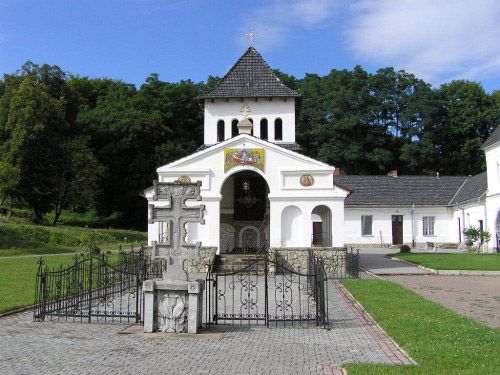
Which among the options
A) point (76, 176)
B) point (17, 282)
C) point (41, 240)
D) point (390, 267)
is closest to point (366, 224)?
point (390, 267)

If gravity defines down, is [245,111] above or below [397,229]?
above

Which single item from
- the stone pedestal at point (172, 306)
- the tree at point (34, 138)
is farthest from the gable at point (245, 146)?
the tree at point (34, 138)

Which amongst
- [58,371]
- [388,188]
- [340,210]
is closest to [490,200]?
[388,188]

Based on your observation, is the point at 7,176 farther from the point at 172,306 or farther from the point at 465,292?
the point at 465,292

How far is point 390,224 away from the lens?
152ft

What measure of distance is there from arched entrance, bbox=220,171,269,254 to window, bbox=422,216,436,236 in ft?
68.9

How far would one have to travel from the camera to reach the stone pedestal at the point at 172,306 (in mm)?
11016

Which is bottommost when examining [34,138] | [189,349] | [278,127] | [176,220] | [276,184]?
[189,349]

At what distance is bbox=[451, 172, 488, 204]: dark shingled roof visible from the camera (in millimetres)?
41500

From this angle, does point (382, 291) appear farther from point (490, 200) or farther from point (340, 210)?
point (490, 200)

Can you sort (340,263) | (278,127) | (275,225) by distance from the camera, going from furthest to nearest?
(278,127)
(275,225)
(340,263)

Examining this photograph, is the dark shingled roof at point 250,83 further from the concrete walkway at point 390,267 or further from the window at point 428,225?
the window at point 428,225

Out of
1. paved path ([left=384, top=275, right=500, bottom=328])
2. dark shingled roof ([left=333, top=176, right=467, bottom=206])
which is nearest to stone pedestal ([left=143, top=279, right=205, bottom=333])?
paved path ([left=384, top=275, right=500, bottom=328])

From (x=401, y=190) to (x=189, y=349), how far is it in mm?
41010
